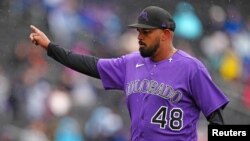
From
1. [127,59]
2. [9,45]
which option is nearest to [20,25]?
[9,45]

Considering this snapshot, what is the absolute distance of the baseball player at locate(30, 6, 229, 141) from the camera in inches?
133

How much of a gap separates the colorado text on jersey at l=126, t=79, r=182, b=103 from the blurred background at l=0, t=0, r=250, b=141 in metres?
3.22

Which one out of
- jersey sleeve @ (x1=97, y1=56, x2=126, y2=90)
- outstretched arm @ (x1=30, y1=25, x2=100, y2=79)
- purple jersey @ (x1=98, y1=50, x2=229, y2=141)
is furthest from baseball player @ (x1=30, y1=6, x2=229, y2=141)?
outstretched arm @ (x1=30, y1=25, x2=100, y2=79)

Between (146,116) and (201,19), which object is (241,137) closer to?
(146,116)

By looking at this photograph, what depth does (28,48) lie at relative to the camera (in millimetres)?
7004

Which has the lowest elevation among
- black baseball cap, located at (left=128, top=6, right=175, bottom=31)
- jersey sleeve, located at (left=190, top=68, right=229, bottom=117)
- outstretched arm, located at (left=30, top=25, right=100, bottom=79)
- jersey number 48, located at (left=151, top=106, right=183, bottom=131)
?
jersey number 48, located at (left=151, top=106, right=183, bottom=131)

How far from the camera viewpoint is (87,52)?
7.29 meters

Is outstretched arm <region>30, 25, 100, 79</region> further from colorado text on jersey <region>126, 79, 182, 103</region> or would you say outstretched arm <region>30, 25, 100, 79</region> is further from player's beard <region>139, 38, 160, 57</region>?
player's beard <region>139, 38, 160, 57</region>

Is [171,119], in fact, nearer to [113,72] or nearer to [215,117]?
[215,117]

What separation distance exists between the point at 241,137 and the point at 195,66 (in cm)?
67

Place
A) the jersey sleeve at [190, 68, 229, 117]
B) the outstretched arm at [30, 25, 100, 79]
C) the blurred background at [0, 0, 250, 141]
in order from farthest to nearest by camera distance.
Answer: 1. the blurred background at [0, 0, 250, 141]
2. the outstretched arm at [30, 25, 100, 79]
3. the jersey sleeve at [190, 68, 229, 117]

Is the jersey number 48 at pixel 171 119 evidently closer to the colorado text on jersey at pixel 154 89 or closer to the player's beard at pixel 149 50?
the colorado text on jersey at pixel 154 89

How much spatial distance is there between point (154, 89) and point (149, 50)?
213 mm

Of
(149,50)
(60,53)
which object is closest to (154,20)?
(149,50)
